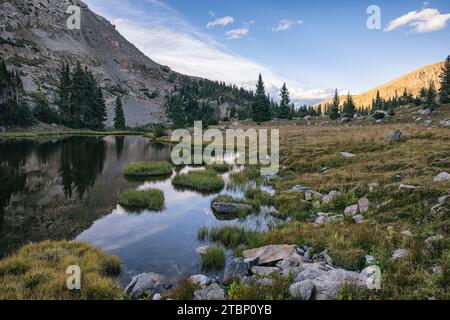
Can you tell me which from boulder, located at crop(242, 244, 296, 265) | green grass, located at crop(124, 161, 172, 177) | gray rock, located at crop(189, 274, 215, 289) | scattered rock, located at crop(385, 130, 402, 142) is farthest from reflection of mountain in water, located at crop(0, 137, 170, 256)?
scattered rock, located at crop(385, 130, 402, 142)

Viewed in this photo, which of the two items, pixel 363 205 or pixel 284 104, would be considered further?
pixel 284 104

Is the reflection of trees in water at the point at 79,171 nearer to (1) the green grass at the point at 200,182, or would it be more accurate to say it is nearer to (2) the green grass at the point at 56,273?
(1) the green grass at the point at 200,182

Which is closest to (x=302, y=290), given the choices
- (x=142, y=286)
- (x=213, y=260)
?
(x=142, y=286)

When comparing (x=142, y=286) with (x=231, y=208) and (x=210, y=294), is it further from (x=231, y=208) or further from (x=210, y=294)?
(x=231, y=208)

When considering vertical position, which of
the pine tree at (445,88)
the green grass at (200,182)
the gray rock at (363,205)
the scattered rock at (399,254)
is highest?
the pine tree at (445,88)

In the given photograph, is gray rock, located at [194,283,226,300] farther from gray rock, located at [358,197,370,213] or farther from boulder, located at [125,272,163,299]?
gray rock, located at [358,197,370,213]

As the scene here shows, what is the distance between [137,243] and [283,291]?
817cm

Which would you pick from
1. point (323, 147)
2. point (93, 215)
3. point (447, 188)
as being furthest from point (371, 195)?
point (323, 147)

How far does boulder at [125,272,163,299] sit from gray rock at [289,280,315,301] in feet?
12.8

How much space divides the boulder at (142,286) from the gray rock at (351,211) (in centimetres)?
900

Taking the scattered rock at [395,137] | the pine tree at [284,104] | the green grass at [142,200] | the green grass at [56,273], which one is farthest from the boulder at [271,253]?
the pine tree at [284,104]

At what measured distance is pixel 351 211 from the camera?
14820 mm

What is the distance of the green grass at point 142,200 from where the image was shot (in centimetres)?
2018

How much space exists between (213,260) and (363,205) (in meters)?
7.68
